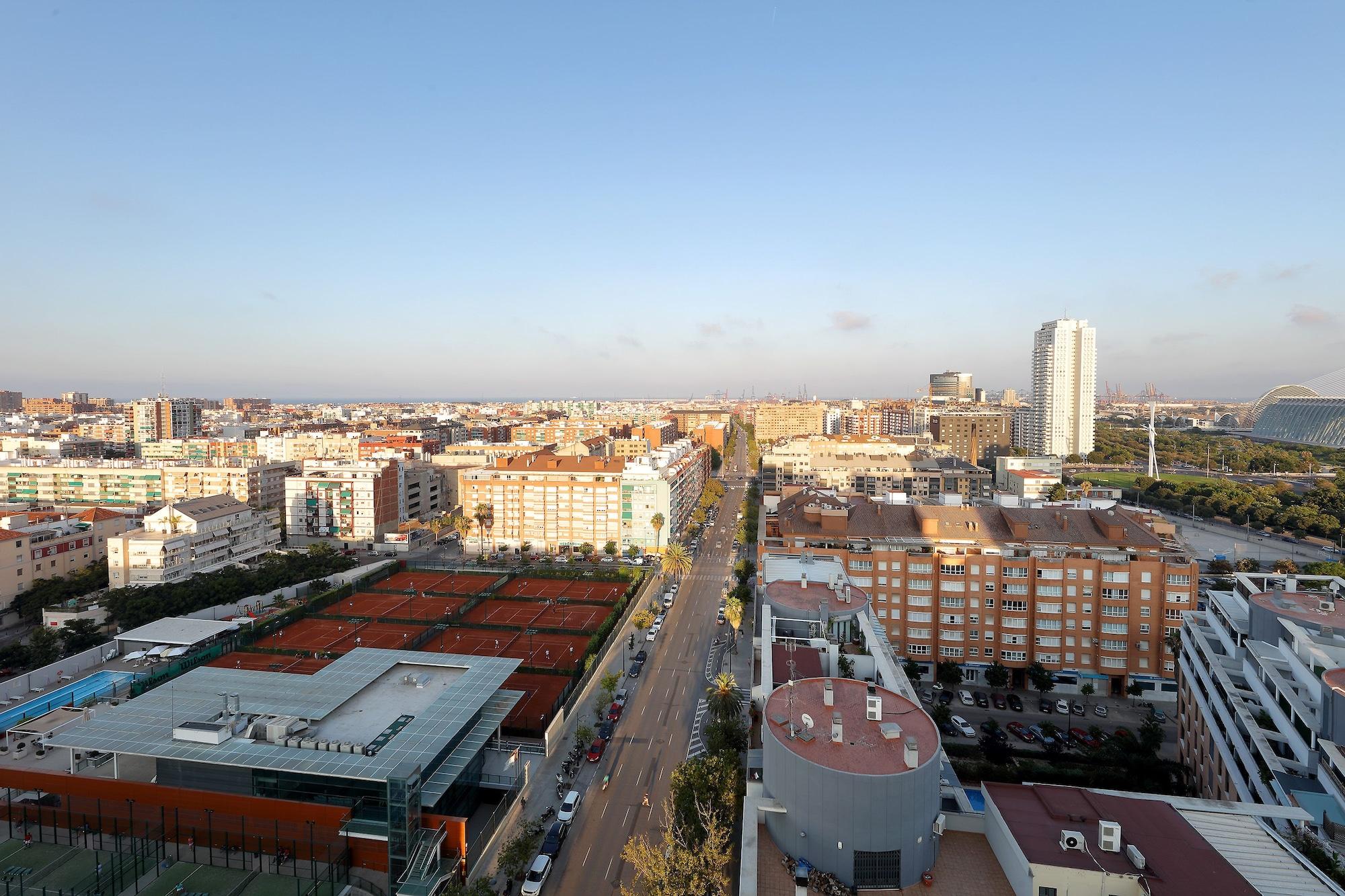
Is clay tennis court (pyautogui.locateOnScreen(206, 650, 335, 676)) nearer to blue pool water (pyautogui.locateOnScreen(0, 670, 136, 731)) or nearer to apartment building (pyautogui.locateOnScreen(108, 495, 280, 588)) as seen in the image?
blue pool water (pyautogui.locateOnScreen(0, 670, 136, 731))

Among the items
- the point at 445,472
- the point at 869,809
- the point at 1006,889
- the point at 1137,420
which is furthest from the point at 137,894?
the point at 1137,420

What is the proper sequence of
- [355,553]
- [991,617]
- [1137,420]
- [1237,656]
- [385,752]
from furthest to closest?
1. [1137,420]
2. [355,553]
3. [991,617]
4. [1237,656]
5. [385,752]

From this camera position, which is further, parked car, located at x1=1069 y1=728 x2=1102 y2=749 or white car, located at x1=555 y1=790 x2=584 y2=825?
parked car, located at x1=1069 y1=728 x2=1102 y2=749

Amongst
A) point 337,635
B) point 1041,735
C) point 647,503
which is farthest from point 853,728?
point 647,503

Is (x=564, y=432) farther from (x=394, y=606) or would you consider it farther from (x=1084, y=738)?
(x=1084, y=738)

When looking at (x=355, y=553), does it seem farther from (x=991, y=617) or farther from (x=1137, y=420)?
(x=1137, y=420)

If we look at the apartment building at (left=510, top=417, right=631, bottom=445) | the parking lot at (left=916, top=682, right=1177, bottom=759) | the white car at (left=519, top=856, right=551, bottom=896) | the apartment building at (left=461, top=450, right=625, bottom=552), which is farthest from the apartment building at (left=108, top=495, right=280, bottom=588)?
the apartment building at (left=510, top=417, right=631, bottom=445)

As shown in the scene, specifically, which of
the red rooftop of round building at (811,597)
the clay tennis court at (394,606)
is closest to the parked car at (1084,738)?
the red rooftop of round building at (811,597)
